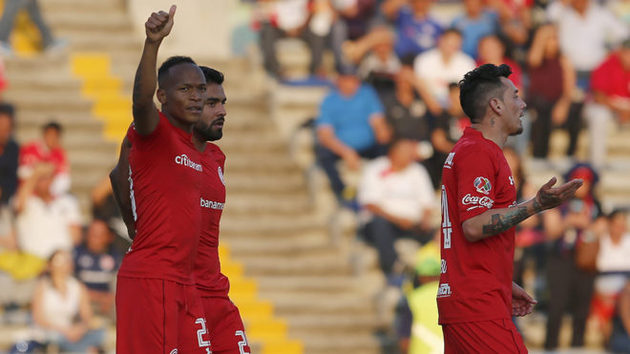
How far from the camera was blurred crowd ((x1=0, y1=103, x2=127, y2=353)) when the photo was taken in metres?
12.8

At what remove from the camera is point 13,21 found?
16.3 meters

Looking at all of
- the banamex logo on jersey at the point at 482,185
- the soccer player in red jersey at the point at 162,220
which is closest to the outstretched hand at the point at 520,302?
the banamex logo on jersey at the point at 482,185

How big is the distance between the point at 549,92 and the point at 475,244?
9.25m

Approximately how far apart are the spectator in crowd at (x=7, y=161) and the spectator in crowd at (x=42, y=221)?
21 centimetres

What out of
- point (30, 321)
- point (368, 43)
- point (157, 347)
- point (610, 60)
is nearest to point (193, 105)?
point (157, 347)

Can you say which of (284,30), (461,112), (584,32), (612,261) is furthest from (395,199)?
(584,32)

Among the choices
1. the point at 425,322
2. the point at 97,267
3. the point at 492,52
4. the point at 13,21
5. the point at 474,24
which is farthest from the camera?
the point at 474,24

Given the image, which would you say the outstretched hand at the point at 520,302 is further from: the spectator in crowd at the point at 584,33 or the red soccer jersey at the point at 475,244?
the spectator in crowd at the point at 584,33

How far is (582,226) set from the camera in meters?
14.2

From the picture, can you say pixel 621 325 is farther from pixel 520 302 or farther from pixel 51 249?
pixel 520 302

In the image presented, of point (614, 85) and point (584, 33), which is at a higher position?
point (584, 33)

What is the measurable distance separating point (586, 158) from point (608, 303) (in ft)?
8.63

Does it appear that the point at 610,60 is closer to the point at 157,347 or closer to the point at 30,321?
the point at 30,321

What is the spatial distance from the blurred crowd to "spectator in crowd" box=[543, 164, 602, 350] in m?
4.39
